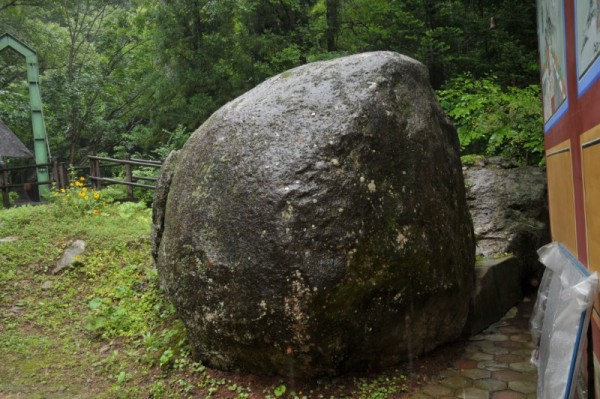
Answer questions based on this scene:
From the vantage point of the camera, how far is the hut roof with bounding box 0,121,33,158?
12.3 metres

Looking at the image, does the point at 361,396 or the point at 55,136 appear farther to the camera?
the point at 55,136

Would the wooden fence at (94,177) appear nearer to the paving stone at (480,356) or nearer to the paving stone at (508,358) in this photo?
the paving stone at (480,356)

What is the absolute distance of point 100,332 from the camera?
5.10 meters

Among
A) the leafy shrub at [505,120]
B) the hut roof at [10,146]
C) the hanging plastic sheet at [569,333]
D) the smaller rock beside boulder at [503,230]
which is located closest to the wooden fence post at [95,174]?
the hut roof at [10,146]

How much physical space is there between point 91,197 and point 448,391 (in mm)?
8193

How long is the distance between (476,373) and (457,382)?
26cm

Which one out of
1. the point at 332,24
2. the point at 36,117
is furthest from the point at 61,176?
the point at 332,24

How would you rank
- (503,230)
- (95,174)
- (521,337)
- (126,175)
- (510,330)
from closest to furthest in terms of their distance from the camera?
(521,337) → (510,330) → (503,230) → (126,175) → (95,174)

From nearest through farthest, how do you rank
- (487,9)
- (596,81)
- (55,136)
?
(596,81) → (487,9) → (55,136)

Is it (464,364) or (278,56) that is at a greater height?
(278,56)

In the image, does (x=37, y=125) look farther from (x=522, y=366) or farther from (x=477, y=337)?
(x=522, y=366)

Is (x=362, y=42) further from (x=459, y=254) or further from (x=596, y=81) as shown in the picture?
(x=596, y=81)

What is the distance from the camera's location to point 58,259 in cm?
693

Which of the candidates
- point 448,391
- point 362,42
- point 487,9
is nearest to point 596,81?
point 448,391
